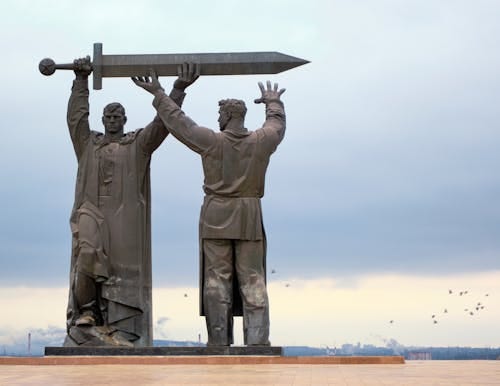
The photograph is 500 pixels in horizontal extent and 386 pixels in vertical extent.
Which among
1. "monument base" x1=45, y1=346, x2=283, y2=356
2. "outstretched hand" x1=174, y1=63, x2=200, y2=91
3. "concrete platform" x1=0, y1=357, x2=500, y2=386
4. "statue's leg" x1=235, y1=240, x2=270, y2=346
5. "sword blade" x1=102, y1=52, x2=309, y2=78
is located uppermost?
"sword blade" x1=102, y1=52, x2=309, y2=78

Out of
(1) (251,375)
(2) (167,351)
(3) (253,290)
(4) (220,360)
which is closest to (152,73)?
(3) (253,290)

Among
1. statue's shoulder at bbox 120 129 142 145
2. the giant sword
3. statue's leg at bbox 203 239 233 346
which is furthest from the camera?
statue's shoulder at bbox 120 129 142 145

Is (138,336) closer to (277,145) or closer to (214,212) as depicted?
(214,212)

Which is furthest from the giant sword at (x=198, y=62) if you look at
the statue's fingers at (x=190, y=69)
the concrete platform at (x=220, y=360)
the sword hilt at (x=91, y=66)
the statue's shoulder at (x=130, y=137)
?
the concrete platform at (x=220, y=360)

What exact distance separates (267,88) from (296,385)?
324 inches

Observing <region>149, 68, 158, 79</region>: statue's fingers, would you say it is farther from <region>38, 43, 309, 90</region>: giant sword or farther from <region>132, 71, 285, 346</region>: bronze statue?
<region>132, 71, 285, 346</region>: bronze statue

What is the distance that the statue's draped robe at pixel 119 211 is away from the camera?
16672 mm

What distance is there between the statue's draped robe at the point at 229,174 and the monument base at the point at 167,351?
3.33 ft

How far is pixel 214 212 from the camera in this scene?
16250 millimetres

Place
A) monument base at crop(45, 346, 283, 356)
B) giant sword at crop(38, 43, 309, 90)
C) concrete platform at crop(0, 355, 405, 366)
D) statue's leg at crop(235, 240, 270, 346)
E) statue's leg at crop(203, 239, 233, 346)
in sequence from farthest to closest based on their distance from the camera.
A: giant sword at crop(38, 43, 309, 90), statue's leg at crop(203, 239, 233, 346), statue's leg at crop(235, 240, 270, 346), monument base at crop(45, 346, 283, 356), concrete platform at crop(0, 355, 405, 366)

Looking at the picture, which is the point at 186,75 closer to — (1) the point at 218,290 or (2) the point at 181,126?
(2) the point at 181,126

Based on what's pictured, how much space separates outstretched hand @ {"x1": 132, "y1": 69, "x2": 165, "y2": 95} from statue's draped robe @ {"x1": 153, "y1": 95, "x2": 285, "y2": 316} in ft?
0.97

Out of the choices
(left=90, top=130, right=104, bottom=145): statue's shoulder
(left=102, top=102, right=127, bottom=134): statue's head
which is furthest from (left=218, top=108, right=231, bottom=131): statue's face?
(left=90, top=130, right=104, bottom=145): statue's shoulder

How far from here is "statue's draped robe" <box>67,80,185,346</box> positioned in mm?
16672
